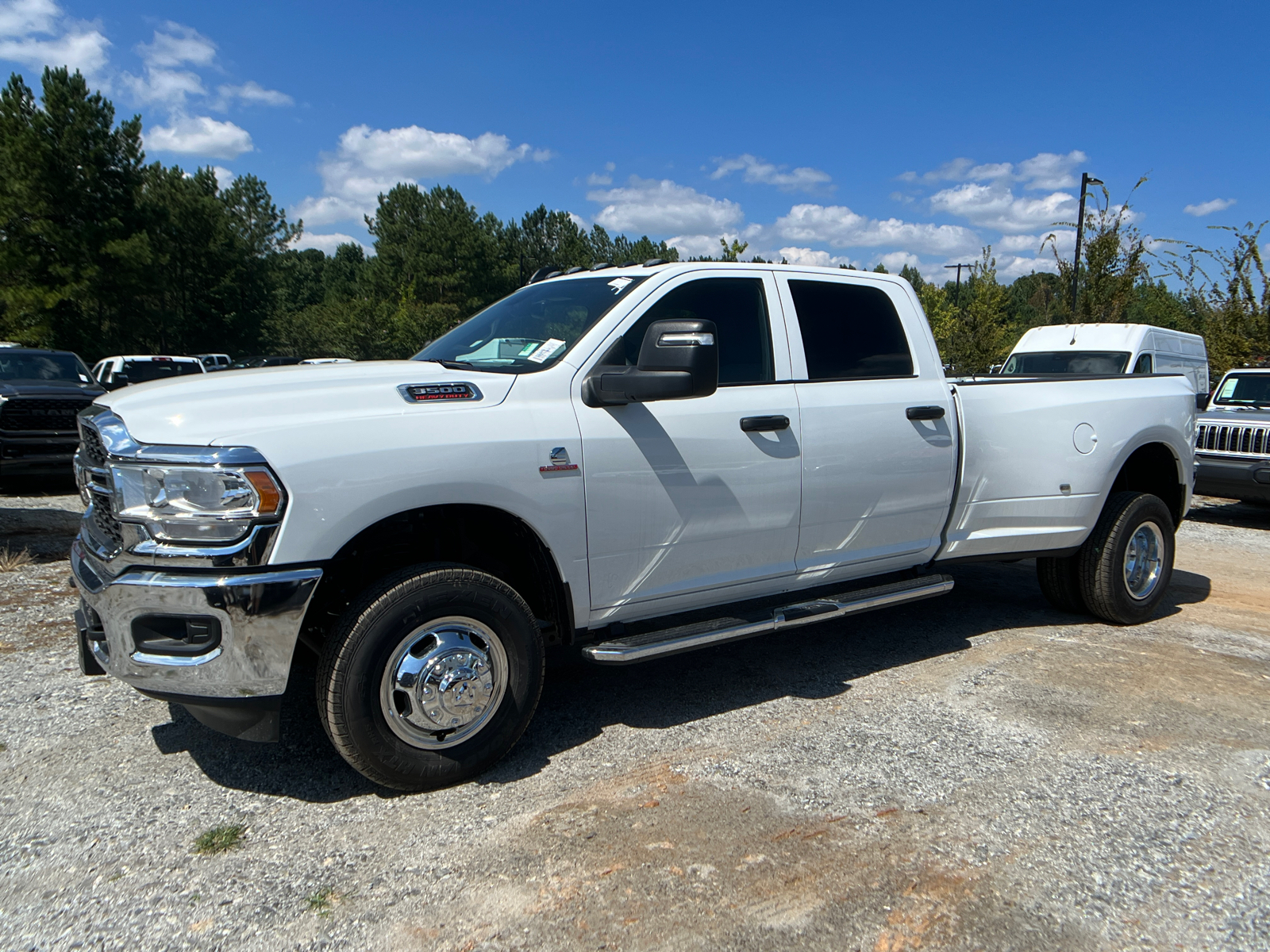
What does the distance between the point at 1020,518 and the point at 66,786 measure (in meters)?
4.67

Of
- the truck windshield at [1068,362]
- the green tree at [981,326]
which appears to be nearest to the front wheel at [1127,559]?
the truck windshield at [1068,362]

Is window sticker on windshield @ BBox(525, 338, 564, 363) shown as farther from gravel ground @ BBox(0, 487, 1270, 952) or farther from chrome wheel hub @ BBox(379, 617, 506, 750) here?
gravel ground @ BBox(0, 487, 1270, 952)

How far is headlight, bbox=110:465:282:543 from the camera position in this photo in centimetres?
291

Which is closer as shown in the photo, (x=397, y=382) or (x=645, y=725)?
(x=397, y=382)

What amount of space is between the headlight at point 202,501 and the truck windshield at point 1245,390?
12.2 m

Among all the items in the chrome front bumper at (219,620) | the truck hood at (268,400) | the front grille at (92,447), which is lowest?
the chrome front bumper at (219,620)

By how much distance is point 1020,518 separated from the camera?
511 centimetres

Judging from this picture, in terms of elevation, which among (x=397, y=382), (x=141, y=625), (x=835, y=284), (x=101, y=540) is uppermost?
(x=835, y=284)

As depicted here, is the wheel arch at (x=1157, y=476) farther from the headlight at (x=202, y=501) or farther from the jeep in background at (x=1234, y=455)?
the headlight at (x=202, y=501)

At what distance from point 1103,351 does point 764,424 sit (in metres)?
11.7

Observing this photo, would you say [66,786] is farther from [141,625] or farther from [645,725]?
[645,725]

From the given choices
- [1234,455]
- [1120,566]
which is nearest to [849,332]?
[1120,566]

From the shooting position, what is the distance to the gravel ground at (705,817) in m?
2.62

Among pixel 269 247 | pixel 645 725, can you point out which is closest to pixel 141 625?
pixel 645 725
